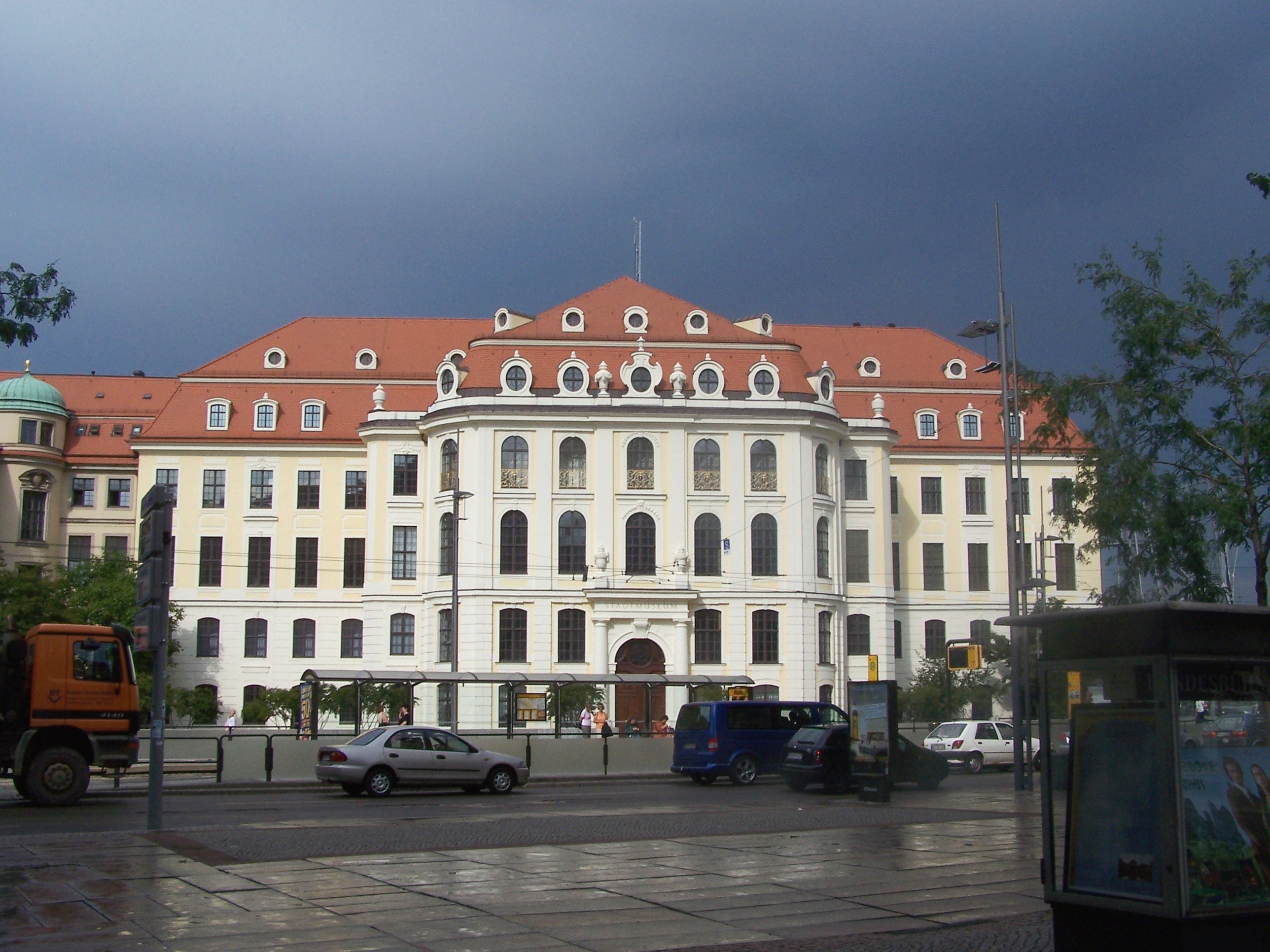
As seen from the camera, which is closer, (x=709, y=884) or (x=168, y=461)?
(x=709, y=884)

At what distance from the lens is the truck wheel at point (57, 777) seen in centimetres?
2350

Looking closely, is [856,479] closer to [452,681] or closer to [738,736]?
[452,681]

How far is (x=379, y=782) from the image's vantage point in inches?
1085

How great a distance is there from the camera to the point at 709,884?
13.8m

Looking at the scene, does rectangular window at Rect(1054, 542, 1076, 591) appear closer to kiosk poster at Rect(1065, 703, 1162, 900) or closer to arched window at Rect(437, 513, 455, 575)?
arched window at Rect(437, 513, 455, 575)

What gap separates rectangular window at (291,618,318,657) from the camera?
62.4m

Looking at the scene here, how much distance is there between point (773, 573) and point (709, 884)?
146ft

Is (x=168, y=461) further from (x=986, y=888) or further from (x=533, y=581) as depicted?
(x=986, y=888)

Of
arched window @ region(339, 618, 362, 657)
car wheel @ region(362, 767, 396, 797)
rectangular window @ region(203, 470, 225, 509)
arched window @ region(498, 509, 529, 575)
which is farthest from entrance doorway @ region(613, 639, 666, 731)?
car wheel @ region(362, 767, 396, 797)

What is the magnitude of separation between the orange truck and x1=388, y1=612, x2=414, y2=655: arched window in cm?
3575

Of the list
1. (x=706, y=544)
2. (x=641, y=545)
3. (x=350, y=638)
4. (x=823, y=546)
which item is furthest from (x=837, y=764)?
(x=350, y=638)

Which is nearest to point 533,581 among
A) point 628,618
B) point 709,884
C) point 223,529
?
point 628,618

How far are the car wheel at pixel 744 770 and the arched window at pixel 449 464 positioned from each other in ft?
89.4

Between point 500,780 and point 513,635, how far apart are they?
90.5ft
